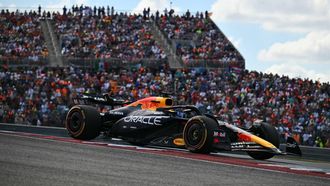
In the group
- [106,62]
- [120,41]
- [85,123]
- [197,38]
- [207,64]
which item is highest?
[197,38]

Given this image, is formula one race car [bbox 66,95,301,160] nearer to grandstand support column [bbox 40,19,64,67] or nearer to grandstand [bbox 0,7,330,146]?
grandstand [bbox 0,7,330,146]

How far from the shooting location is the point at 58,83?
31516 mm

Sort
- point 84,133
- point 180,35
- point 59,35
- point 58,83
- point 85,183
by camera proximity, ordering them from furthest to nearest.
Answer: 1. point 180,35
2. point 59,35
3. point 58,83
4. point 84,133
5. point 85,183

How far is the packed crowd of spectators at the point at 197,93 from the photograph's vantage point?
91.0ft

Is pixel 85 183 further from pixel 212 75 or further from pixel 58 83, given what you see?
pixel 212 75

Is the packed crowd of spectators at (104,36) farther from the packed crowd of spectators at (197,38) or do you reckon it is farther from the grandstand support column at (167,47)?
the packed crowd of spectators at (197,38)

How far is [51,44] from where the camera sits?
40438mm

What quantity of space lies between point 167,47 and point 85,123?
27.6 meters

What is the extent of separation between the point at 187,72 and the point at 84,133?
21.1 meters

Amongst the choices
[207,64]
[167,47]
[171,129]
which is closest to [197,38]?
[167,47]

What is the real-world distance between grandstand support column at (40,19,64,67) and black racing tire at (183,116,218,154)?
2464 centimetres

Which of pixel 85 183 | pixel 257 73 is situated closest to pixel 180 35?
pixel 257 73

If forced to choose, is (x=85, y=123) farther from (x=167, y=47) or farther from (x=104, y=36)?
(x=167, y=47)

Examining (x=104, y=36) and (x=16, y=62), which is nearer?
(x=16, y=62)
